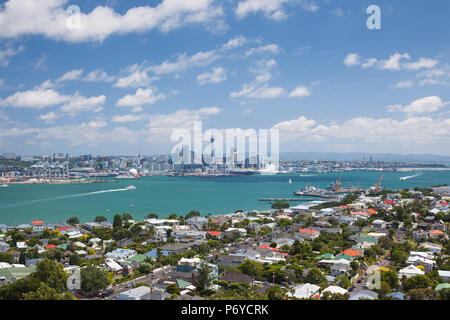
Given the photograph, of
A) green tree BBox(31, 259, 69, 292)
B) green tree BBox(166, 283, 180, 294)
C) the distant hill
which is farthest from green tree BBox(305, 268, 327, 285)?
the distant hill

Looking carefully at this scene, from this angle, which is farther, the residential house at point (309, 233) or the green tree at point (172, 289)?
the residential house at point (309, 233)

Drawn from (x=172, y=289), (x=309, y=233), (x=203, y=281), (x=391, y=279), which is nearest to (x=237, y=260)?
(x=203, y=281)

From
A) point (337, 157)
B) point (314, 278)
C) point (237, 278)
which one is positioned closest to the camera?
point (314, 278)

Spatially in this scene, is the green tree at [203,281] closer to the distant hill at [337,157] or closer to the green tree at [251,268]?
the green tree at [251,268]

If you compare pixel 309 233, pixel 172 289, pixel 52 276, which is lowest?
pixel 309 233

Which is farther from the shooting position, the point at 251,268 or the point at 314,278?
the point at 251,268

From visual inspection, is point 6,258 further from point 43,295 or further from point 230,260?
point 230,260

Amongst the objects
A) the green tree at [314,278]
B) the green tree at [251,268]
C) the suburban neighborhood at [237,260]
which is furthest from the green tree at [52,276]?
the green tree at [314,278]
